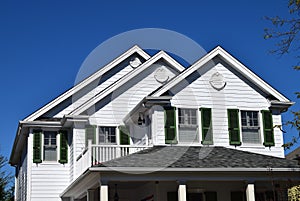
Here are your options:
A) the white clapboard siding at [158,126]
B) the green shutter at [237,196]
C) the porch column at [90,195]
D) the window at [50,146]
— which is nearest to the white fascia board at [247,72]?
the white clapboard siding at [158,126]

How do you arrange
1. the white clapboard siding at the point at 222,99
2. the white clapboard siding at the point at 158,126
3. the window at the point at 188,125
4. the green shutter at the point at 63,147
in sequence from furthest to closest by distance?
the green shutter at the point at 63,147, the white clapboard siding at the point at 222,99, the window at the point at 188,125, the white clapboard siding at the point at 158,126

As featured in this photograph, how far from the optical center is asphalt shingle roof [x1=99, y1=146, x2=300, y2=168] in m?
15.5

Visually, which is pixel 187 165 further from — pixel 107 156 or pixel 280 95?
pixel 280 95

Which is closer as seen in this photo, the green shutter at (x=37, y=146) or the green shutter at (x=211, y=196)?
the green shutter at (x=211, y=196)

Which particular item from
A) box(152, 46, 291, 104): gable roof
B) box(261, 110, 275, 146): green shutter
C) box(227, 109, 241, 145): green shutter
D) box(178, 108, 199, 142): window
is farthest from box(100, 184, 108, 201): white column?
box(261, 110, 275, 146): green shutter

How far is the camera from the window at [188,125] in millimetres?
19141

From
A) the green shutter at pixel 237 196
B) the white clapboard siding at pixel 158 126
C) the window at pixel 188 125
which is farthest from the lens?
the window at pixel 188 125

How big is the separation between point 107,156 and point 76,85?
8.10m

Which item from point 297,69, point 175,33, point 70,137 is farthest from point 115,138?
point 297,69

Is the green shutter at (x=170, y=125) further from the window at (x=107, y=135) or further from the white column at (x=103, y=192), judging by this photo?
the white column at (x=103, y=192)

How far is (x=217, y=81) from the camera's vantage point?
2016 centimetres

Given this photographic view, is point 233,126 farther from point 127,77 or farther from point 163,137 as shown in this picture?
point 127,77

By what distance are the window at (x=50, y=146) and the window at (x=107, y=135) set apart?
241 centimetres

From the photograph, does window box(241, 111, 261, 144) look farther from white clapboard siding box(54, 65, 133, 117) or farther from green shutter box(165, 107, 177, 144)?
white clapboard siding box(54, 65, 133, 117)
